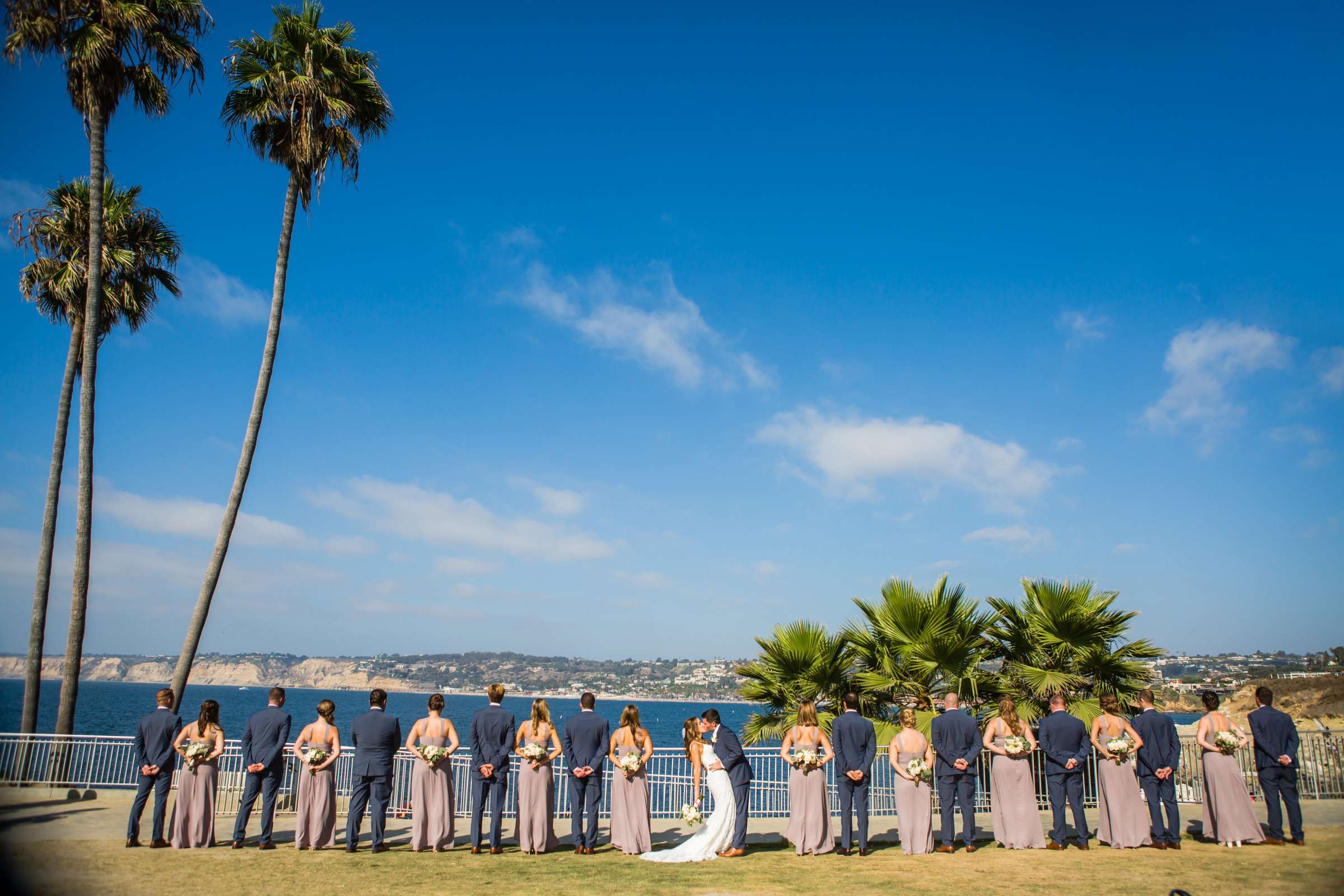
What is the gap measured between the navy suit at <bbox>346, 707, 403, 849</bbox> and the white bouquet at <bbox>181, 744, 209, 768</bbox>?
6.17 ft

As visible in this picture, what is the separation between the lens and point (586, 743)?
1130cm

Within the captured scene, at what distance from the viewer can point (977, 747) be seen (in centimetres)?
1148

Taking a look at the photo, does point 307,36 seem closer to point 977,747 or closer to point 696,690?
point 977,747

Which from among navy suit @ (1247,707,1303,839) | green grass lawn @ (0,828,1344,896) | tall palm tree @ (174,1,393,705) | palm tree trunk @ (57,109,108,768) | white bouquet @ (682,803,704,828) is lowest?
green grass lawn @ (0,828,1344,896)

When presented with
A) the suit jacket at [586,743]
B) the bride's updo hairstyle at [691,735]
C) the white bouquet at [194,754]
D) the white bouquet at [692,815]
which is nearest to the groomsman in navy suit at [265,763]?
the white bouquet at [194,754]

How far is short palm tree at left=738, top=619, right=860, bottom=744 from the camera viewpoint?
48.9 feet

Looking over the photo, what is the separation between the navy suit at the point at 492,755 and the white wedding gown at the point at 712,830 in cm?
208

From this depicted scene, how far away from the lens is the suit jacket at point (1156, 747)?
11.2 m

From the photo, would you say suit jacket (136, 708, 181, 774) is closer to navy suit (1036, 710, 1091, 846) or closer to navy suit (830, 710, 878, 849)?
navy suit (830, 710, 878, 849)

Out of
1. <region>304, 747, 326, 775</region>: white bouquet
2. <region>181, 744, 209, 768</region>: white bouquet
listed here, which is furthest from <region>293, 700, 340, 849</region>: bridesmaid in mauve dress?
<region>181, 744, 209, 768</region>: white bouquet

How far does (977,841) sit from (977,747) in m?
1.68

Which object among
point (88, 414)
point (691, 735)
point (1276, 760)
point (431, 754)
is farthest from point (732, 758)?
point (88, 414)

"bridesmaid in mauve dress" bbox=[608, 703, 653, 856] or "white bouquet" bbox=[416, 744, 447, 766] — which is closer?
"white bouquet" bbox=[416, 744, 447, 766]

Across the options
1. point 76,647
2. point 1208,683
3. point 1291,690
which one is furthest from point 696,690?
point 76,647
